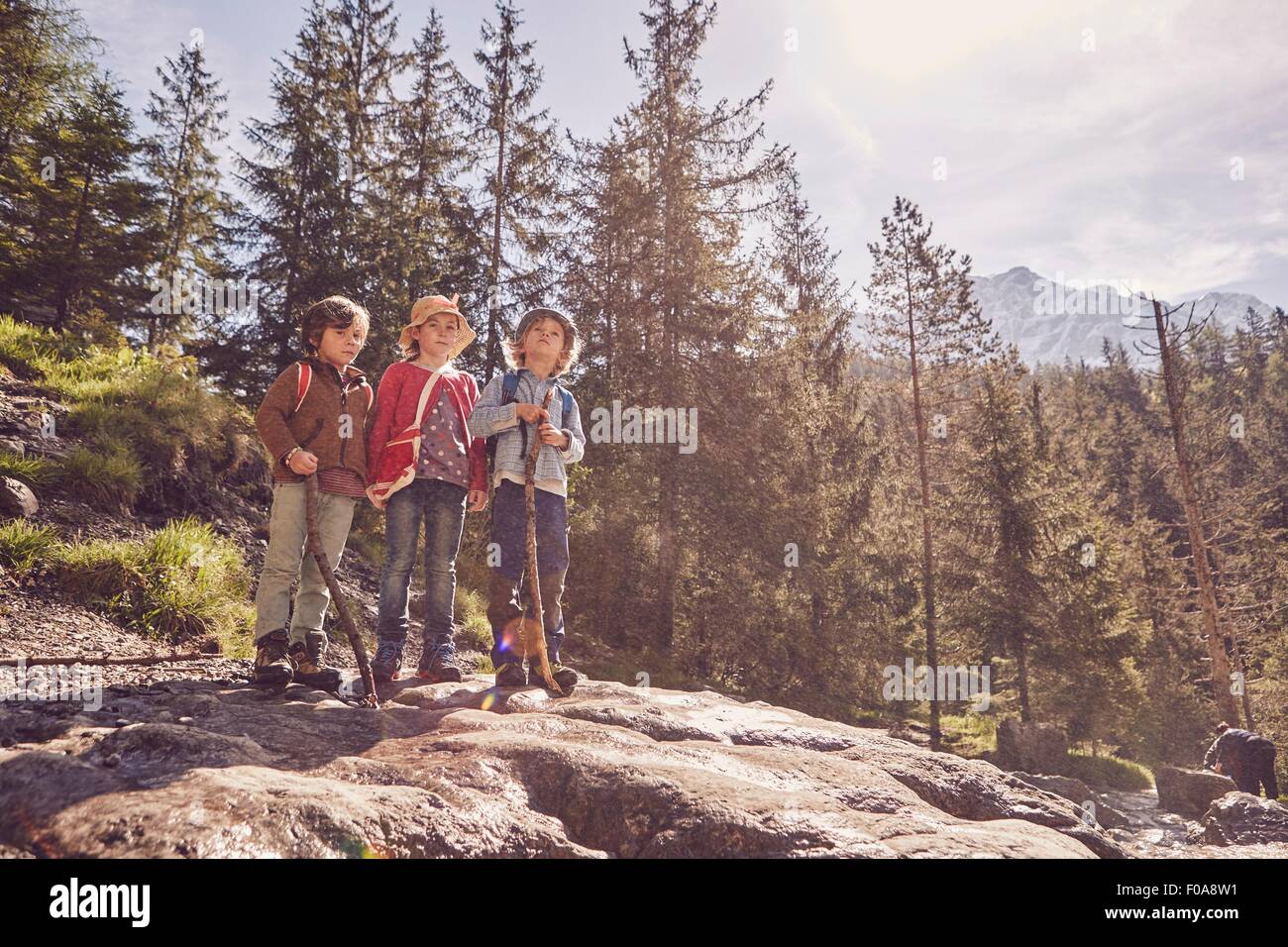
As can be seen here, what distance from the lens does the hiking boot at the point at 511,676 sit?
422 cm

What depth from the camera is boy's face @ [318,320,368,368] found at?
4.18 metres

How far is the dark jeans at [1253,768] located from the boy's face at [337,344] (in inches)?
711

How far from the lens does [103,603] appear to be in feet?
15.8

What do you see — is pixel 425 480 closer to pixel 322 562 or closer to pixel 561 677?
pixel 322 562

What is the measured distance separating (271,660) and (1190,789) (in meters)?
18.2

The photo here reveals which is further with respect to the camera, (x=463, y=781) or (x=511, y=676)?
(x=511, y=676)

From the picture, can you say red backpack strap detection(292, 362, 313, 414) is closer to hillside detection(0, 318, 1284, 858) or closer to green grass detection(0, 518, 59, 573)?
hillside detection(0, 318, 1284, 858)

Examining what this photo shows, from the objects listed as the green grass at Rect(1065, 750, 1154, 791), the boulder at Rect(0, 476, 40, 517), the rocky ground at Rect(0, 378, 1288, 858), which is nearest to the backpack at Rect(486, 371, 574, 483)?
the rocky ground at Rect(0, 378, 1288, 858)

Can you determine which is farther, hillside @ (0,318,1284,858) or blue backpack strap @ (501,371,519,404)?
blue backpack strap @ (501,371,519,404)

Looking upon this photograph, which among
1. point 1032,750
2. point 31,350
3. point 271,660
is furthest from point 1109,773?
point 31,350

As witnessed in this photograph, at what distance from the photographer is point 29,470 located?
219 inches

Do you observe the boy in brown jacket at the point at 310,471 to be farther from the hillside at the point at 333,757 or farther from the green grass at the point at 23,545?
the green grass at the point at 23,545

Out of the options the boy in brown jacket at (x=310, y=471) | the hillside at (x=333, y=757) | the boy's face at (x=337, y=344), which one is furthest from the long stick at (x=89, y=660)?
the boy's face at (x=337, y=344)

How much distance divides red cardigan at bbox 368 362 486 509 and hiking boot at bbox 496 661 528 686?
123 centimetres
